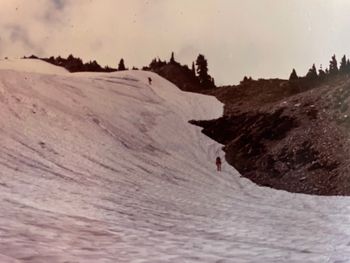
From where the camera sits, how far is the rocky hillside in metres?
15.6

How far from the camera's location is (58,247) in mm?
6664

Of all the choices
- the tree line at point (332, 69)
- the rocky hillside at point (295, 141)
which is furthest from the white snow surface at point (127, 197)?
the tree line at point (332, 69)

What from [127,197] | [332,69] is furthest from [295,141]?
[127,197]

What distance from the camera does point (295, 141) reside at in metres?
18.8

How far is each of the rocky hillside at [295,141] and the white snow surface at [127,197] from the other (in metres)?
0.91

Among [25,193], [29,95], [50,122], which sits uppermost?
[29,95]

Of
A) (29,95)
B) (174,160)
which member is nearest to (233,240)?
(174,160)

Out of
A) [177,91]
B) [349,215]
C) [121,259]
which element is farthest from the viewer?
[177,91]

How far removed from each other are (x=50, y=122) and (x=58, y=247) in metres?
12.6

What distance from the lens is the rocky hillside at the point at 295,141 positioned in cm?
1560

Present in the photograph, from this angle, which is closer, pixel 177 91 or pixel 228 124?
pixel 228 124

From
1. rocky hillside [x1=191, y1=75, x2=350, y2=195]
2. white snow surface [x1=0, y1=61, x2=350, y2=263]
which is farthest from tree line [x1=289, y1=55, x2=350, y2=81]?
white snow surface [x1=0, y1=61, x2=350, y2=263]

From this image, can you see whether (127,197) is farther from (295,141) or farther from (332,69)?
(332,69)

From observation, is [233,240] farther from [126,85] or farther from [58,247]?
[126,85]
